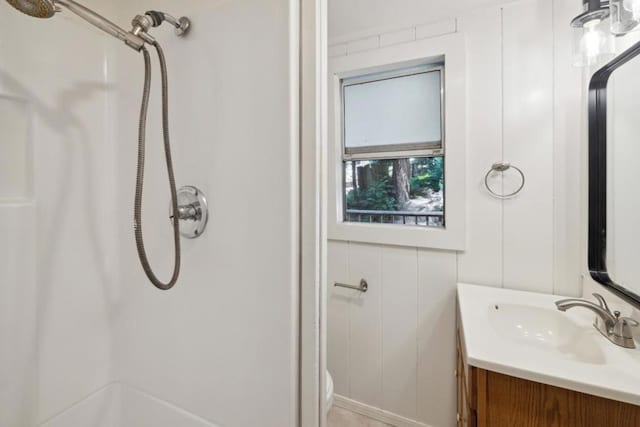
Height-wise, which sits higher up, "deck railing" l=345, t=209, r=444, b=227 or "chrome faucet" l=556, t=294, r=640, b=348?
"deck railing" l=345, t=209, r=444, b=227

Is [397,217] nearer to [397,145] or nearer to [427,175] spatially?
[427,175]

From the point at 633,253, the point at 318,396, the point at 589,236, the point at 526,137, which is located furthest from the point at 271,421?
the point at 526,137

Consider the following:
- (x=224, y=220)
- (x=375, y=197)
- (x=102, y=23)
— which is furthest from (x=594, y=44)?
(x=102, y=23)

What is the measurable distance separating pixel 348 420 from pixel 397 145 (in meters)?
1.66

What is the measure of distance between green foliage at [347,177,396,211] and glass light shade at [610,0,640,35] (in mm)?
1045

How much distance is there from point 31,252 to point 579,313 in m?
1.85

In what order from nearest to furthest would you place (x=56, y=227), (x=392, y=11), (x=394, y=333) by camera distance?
(x=56, y=227) → (x=392, y=11) → (x=394, y=333)

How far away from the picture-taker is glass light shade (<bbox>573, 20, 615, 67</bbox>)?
1009mm

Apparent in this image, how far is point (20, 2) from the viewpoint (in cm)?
53

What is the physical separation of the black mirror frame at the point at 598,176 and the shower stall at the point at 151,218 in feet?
4.06

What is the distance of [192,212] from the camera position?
0.75m

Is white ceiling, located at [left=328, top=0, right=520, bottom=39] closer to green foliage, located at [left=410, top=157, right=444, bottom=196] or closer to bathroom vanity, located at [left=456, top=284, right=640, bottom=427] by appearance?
green foliage, located at [left=410, top=157, right=444, bottom=196]

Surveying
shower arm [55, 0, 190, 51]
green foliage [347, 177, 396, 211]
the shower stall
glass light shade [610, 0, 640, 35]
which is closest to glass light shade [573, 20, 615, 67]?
glass light shade [610, 0, 640, 35]

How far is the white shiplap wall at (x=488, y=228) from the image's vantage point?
124cm
